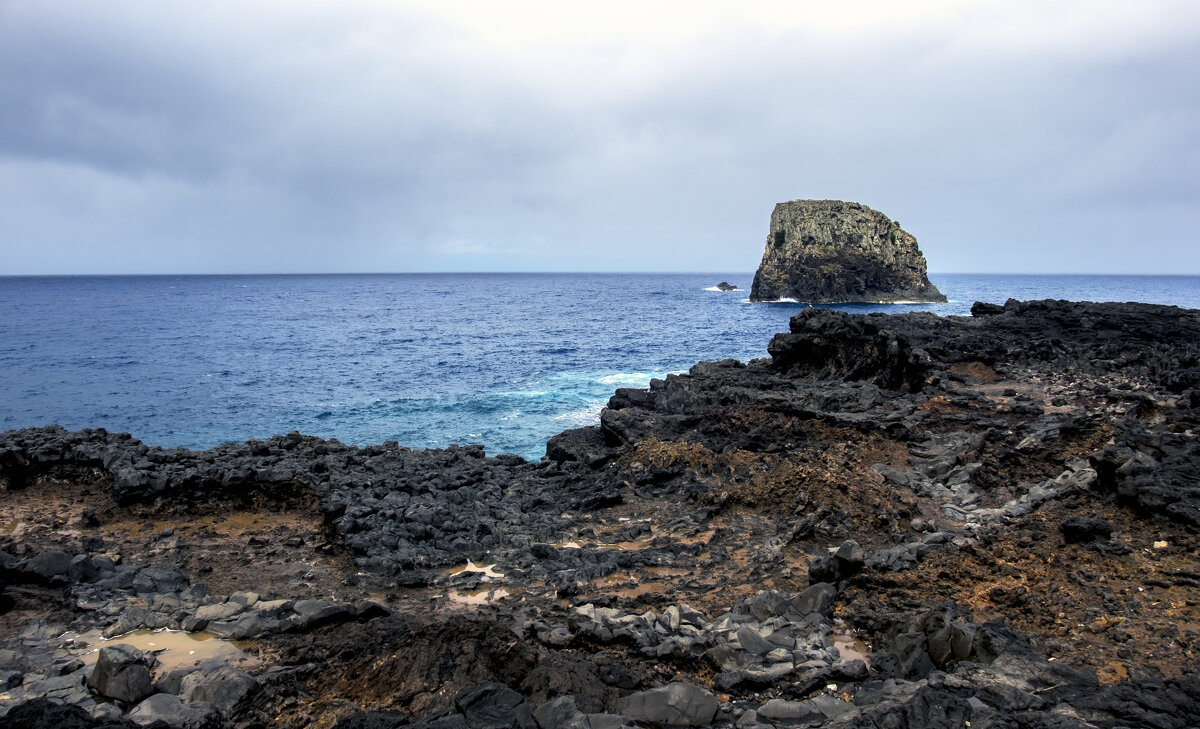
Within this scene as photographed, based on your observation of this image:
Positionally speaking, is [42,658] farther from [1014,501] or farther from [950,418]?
Answer: [950,418]

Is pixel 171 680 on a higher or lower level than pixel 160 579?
higher

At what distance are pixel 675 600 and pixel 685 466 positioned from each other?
6220 mm

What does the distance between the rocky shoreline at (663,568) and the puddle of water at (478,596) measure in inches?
2.6

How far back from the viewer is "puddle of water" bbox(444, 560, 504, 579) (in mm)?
11164

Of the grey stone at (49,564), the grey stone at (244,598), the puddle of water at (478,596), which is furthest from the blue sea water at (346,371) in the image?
the grey stone at (49,564)

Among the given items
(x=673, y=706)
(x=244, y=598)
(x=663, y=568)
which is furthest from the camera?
(x=663, y=568)

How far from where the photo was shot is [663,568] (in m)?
11.4

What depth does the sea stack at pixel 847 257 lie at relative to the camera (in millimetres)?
93938

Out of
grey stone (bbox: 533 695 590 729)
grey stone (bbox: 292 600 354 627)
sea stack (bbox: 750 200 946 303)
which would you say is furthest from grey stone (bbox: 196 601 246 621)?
sea stack (bbox: 750 200 946 303)

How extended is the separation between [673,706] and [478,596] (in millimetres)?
4660

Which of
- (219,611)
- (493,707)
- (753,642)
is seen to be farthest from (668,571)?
(219,611)

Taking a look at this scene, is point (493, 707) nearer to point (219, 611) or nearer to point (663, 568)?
point (219, 611)

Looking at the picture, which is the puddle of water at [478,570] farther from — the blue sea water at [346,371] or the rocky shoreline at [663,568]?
the blue sea water at [346,371]

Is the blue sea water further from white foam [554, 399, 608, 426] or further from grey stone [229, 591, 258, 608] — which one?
grey stone [229, 591, 258, 608]
